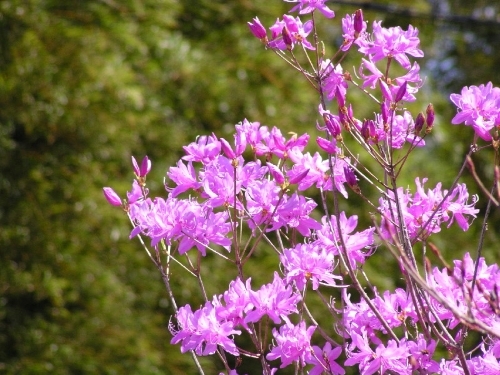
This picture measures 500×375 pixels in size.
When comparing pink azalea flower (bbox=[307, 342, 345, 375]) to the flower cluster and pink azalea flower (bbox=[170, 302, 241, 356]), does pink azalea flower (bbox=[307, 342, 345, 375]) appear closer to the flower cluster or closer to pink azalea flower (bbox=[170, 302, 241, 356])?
pink azalea flower (bbox=[170, 302, 241, 356])

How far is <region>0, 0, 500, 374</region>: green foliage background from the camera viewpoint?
12.2 feet

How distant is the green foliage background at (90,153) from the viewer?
12.2 ft

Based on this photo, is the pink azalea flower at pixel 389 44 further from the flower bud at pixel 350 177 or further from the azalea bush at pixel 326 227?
the flower bud at pixel 350 177

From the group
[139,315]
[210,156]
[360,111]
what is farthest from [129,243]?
[210,156]

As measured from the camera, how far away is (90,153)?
392 cm

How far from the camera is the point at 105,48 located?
400 centimetres

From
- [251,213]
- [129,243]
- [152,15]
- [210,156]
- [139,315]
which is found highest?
[152,15]

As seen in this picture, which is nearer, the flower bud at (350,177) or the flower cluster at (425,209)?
the flower bud at (350,177)

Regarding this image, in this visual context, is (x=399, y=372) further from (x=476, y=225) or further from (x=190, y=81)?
(x=476, y=225)

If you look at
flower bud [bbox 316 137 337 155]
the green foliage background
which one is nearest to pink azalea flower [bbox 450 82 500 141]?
flower bud [bbox 316 137 337 155]

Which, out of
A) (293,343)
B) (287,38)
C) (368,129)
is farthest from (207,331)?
(287,38)

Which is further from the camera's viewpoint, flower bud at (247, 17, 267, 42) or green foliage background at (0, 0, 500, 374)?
green foliage background at (0, 0, 500, 374)

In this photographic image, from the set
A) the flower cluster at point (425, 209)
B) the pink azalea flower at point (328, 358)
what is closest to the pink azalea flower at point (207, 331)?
the pink azalea flower at point (328, 358)

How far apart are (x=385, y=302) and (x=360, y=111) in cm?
320
